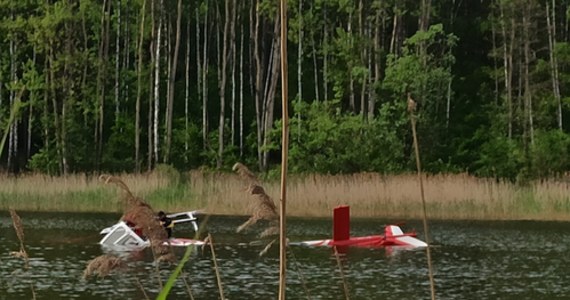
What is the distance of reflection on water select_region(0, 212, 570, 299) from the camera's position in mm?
15266

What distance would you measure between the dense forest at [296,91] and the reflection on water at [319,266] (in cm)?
1269

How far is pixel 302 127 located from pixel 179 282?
952 inches

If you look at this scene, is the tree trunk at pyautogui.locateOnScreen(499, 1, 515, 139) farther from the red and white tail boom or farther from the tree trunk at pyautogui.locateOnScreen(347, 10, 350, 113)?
the red and white tail boom

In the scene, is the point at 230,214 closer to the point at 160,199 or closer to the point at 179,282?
the point at 160,199

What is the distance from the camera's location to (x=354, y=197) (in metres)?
27.5

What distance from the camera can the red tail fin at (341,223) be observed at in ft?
69.5

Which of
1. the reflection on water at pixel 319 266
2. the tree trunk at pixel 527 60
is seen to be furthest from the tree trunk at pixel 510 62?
the reflection on water at pixel 319 266

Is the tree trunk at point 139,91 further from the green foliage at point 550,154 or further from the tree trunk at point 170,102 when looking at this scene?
the green foliage at point 550,154

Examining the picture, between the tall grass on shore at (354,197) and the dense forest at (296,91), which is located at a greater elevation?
the dense forest at (296,91)

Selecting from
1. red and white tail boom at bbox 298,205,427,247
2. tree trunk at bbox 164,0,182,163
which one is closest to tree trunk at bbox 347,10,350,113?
tree trunk at bbox 164,0,182,163

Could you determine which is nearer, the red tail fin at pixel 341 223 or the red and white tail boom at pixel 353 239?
the red tail fin at pixel 341 223

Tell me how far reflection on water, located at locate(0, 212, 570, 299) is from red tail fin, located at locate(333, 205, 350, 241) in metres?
0.39

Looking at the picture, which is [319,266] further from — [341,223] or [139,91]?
[139,91]

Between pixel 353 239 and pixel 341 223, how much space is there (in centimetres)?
62
